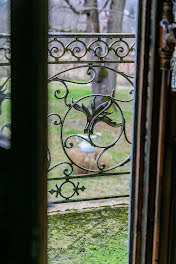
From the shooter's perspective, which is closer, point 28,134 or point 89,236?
point 28,134

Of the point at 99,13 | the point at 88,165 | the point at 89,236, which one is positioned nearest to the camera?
the point at 89,236

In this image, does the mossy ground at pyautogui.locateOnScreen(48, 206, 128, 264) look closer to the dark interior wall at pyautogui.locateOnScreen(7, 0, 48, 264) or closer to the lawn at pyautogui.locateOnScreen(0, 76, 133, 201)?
the lawn at pyautogui.locateOnScreen(0, 76, 133, 201)

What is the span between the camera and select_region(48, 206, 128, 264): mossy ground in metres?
2.29

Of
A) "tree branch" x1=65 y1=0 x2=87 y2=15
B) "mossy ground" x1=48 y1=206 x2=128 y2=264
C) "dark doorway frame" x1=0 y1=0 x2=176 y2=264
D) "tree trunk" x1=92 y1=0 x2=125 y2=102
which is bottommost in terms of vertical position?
"mossy ground" x1=48 y1=206 x2=128 y2=264

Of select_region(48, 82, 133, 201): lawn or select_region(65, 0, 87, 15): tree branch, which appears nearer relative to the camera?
select_region(48, 82, 133, 201): lawn

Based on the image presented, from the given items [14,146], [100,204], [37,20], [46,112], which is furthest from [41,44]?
[100,204]

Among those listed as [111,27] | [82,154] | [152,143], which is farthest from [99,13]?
[152,143]

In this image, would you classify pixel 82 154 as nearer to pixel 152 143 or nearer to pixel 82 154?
pixel 82 154

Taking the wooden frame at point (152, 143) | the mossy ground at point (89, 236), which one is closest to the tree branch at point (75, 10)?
the mossy ground at point (89, 236)

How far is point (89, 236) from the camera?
100 inches

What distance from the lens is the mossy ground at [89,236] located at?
7.53 feet

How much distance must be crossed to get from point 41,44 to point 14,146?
12.7 inches

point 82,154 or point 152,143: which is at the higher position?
point 152,143

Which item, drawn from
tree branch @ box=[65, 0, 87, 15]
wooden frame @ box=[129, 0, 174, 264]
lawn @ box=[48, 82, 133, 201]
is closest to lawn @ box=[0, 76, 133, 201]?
lawn @ box=[48, 82, 133, 201]
